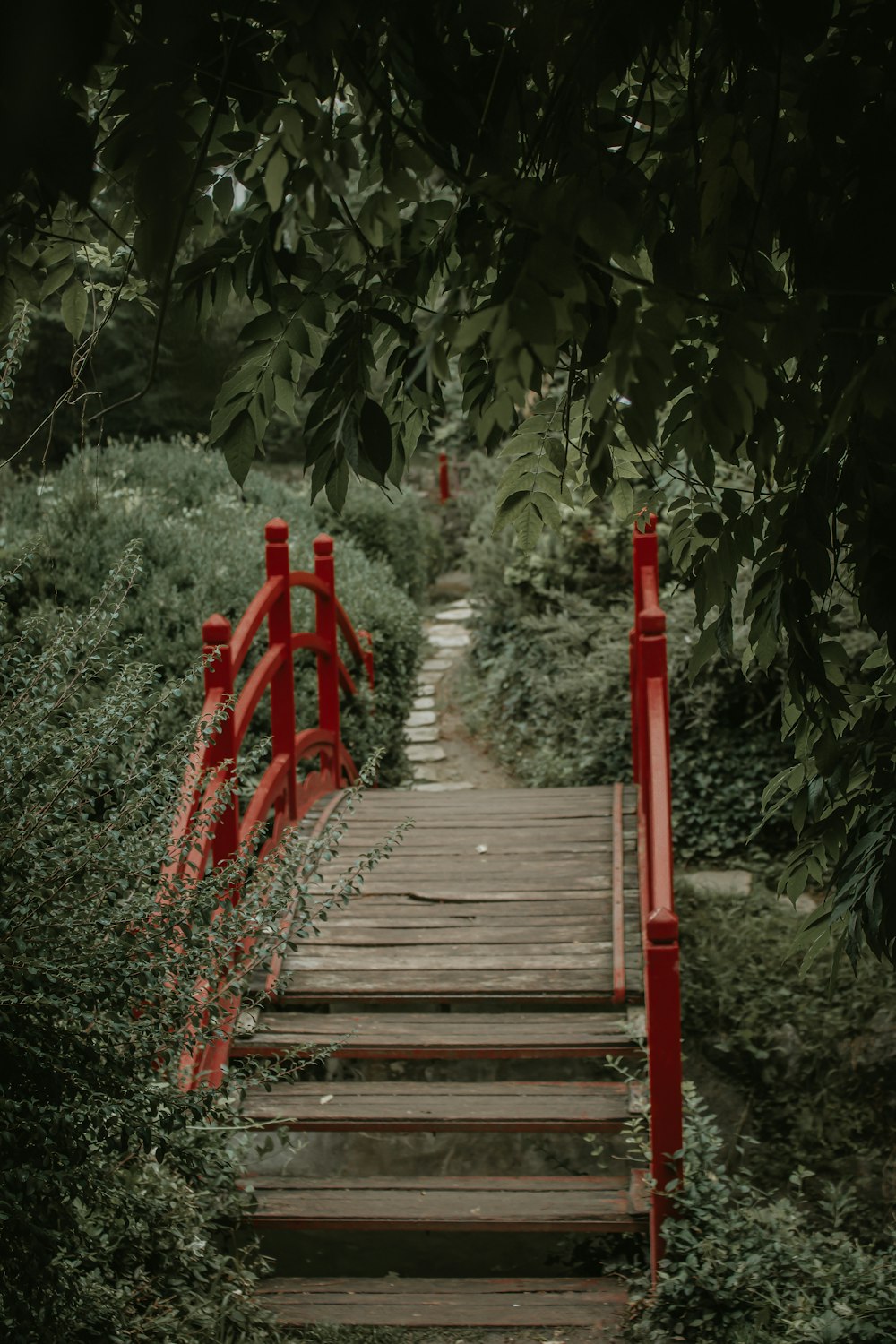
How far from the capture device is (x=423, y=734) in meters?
10.9

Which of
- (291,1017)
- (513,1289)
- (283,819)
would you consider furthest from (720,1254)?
(283,819)

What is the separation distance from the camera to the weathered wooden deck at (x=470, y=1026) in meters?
3.83

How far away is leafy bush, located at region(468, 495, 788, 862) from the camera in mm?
7715

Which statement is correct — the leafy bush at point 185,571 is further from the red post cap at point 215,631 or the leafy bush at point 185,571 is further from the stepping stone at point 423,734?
the stepping stone at point 423,734

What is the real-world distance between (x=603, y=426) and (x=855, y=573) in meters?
0.60

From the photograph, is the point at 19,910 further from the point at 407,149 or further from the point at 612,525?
the point at 612,525

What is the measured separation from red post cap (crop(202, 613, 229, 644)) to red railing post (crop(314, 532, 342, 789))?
6.57 feet

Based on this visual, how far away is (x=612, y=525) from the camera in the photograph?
10.2m

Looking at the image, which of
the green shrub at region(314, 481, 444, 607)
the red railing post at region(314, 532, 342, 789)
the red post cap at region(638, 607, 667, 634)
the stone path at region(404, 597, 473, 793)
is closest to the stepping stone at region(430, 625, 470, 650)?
the stone path at region(404, 597, 473, 793)

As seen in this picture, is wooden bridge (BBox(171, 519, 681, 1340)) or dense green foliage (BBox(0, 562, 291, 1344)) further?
wooden bridge (BBox(171, 519, 681, 1340))

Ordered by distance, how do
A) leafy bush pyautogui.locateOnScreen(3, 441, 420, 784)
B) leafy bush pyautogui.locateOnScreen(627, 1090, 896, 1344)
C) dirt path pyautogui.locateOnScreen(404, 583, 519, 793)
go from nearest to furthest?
leafy bush pyautogui.locateOnScreen(627, 1090, 896, 1344) → leafy bush pyautogui.locateOnScreen(3, 441, 420, 784) → dirt path pyautogui.locateOnScreen(404, 583, 519, 793)

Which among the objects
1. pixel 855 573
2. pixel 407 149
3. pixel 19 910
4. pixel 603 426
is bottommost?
pixel 19 910

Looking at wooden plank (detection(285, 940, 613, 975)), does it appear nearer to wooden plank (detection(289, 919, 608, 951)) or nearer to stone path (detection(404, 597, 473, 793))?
wooden plank (detection(289, 919, 608, 951))

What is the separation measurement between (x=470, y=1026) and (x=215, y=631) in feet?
5.15
